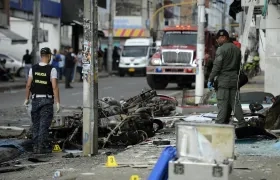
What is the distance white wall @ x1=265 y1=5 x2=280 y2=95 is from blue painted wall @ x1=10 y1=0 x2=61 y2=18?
20.9 m

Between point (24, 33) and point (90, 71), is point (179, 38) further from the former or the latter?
point (24, 33)

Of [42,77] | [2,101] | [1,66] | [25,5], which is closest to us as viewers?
[42,77]

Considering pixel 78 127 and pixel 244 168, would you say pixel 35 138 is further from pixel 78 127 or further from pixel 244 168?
pixel 244 168

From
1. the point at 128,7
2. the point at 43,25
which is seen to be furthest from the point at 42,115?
→ the point at 128,7

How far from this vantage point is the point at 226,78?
1083 cm

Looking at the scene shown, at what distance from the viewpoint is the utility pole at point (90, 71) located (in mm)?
9539

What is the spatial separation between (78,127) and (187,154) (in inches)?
206

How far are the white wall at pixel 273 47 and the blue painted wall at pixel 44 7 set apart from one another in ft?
→ 68.4

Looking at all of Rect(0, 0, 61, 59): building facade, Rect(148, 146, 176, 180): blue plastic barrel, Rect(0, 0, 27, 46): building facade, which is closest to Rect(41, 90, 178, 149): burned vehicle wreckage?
Rect(148, 146, 176, 180): blue plastic barrel

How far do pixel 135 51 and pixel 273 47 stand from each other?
92.3 ft

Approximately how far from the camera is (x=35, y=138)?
10508 millimetres

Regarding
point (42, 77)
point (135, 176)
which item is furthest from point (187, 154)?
point (42, 77)

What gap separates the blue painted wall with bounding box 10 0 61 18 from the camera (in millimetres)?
36938

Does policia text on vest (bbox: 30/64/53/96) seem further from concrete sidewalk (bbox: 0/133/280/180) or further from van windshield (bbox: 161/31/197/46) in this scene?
van windshield (bbox: 161/31/197/46)
